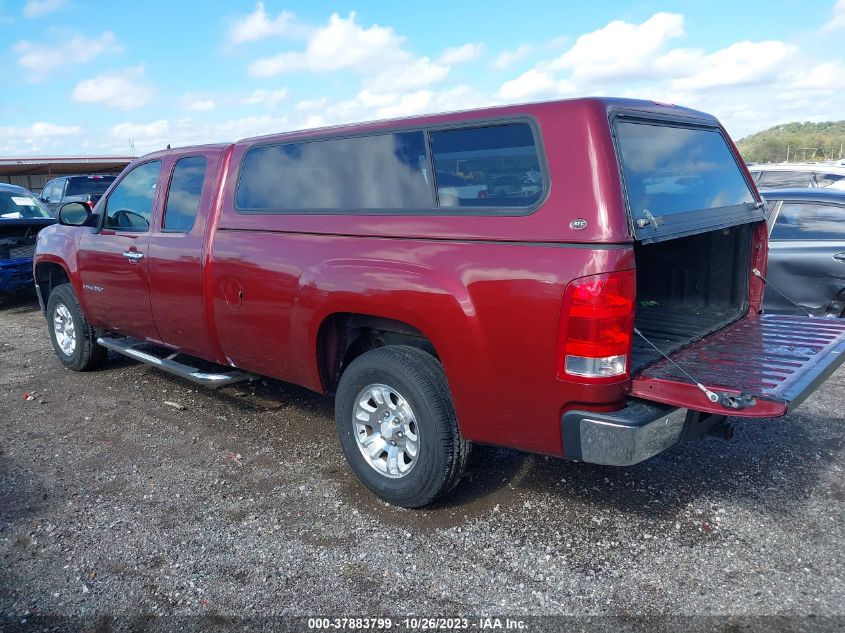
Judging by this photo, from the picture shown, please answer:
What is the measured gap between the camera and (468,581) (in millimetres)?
2979

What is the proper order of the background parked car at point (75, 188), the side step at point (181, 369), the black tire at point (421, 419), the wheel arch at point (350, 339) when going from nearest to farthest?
the black tire at point (421, 419) < the wheel arch at point (350, 339) < the side step at point (181, 369) < the background parked car at point (75, 188)

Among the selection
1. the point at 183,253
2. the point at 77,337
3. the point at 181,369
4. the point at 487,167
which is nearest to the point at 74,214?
the point at 77,337

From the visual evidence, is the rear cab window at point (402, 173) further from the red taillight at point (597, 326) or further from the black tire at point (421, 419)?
the black tire at point (421, 419)

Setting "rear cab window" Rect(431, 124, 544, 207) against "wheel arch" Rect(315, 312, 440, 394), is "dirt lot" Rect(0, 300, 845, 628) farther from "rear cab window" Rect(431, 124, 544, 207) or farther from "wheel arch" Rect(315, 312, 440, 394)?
"rear cab window" Rect(431, 124, 544, 207)

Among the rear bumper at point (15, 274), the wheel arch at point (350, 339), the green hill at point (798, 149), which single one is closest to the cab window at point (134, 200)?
the wheel arch at point (350, 339)

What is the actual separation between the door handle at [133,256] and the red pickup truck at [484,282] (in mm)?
19

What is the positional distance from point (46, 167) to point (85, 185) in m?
11.8

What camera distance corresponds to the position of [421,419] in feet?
10.9

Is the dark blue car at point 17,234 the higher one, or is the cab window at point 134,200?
the cab window at point 134,200

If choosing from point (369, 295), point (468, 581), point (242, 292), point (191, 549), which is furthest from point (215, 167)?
point (468, 581)

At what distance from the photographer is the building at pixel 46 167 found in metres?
24.2

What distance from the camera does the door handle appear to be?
490cm

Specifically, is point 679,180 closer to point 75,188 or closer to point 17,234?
point 17,234

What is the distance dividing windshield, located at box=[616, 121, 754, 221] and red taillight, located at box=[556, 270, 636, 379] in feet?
1.35
